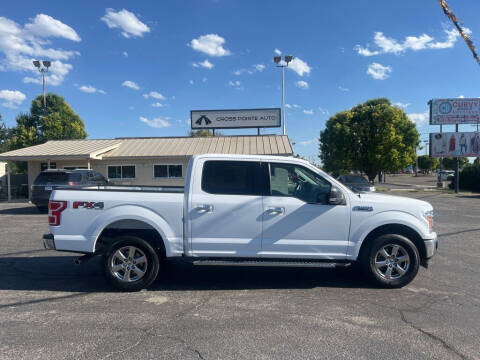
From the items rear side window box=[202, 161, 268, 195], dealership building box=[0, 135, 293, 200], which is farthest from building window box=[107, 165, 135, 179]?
rear side window box=[202, 161, 268, 195]

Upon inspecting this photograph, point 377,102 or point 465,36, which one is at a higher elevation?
point 377,102

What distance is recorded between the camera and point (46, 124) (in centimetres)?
3350

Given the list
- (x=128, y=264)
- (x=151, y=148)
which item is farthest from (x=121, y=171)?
(x=128, y=264)

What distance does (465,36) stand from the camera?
2.88m

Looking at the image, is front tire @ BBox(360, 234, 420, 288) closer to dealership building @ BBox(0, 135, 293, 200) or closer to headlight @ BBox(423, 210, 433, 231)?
headlight @ BBox(423, 210, 433, 231)

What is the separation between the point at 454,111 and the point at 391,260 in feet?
94.1

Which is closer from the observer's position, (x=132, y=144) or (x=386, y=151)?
(x=132, y=144)

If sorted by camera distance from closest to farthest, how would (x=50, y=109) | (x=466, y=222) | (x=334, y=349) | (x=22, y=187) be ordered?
(x=334, y=349) < (x=466, y=222) < (x=22, y=187) < (x=50, y=109)

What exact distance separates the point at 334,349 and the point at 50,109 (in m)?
40.9

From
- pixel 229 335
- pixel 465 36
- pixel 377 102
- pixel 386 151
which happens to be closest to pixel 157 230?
pixel 229 335

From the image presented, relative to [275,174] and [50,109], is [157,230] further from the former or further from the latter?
[50,109]

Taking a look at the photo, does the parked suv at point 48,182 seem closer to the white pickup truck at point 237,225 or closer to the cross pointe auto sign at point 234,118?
the white pickup truck at point 237,225

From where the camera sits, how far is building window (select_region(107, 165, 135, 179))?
73.0 feet

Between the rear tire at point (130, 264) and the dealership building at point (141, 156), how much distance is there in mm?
16111
